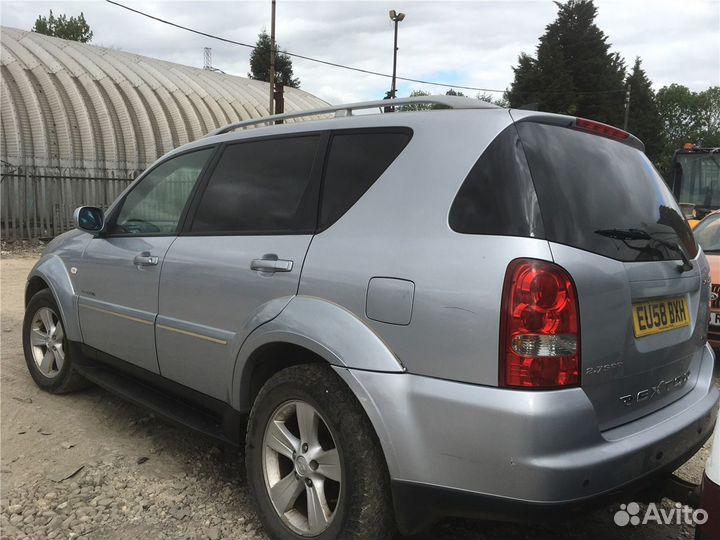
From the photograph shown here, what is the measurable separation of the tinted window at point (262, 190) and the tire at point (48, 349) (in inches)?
72.7

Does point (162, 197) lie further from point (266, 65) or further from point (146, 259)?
point (266, 65)

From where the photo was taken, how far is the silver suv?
187 centimetres

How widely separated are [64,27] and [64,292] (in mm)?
58896

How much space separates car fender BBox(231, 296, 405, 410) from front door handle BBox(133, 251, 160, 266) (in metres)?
0.98

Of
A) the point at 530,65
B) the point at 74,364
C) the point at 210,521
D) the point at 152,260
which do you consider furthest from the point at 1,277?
the point at 530,65

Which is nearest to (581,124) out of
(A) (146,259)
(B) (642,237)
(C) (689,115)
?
(B) (642,237)

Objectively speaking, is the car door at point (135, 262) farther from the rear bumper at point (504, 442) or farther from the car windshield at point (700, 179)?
the car windshield at point (700, 179)

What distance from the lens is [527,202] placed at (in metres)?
1.95

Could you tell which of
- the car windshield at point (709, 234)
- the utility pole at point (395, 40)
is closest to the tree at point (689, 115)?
the utility pole at point (395, 40)

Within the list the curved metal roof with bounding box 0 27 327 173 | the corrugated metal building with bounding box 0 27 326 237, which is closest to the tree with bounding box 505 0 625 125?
the curved metal roof with bounding box 0 27 327 173

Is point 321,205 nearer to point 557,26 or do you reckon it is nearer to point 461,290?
point 461,290

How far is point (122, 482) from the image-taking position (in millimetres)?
3156

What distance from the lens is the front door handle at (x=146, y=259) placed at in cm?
325

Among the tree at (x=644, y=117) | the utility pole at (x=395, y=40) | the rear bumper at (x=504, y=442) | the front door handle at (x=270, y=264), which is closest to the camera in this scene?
the rear bumper at (x=504, y=442)
